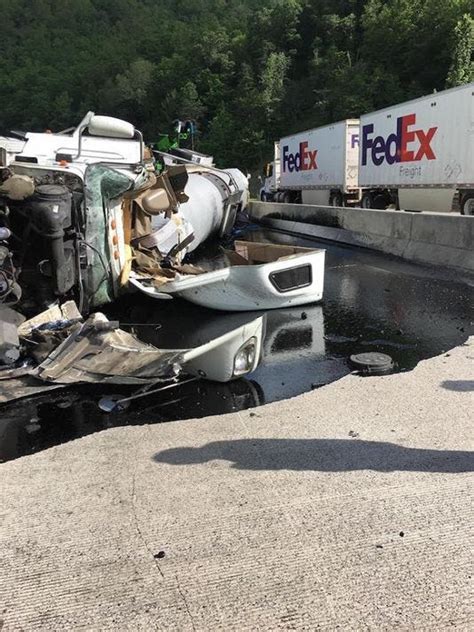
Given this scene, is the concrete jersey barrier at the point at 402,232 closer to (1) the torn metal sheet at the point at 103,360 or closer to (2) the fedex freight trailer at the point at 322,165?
(2) the fedex freight trailer at the point at 322,165

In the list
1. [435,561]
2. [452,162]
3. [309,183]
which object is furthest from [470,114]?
[435,561]

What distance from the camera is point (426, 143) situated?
53.3 ft

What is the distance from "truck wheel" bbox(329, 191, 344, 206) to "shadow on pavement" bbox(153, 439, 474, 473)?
19582 mm

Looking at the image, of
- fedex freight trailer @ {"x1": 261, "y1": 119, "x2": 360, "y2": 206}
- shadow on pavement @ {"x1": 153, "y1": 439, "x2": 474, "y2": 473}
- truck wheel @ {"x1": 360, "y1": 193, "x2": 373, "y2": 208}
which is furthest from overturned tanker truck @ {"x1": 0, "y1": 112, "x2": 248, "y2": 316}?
fedex freight trailer @ {"x1": 261, "y1": 119, "x2": 360, "y2": 206}

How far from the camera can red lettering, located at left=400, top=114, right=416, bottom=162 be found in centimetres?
1678

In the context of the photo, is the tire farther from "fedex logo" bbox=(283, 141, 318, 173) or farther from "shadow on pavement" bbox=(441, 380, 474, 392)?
"shadow on pavement" bbox=(441, 380, 474, 392)

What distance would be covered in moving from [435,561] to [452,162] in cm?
1468

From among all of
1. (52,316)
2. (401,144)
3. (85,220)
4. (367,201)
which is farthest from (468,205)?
(52,316)

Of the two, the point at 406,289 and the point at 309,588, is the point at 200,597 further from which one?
the point at 406,289

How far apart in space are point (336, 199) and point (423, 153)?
6111mm

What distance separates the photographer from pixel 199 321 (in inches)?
281

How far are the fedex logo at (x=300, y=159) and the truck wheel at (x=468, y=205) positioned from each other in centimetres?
885

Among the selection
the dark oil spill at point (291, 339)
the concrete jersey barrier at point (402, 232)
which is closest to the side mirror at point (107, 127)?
the dark oil spill at point (291, 339)

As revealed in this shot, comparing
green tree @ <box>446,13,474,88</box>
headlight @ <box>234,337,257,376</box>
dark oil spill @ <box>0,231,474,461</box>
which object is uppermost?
green tree @ <box>446,13,474,88</box>
